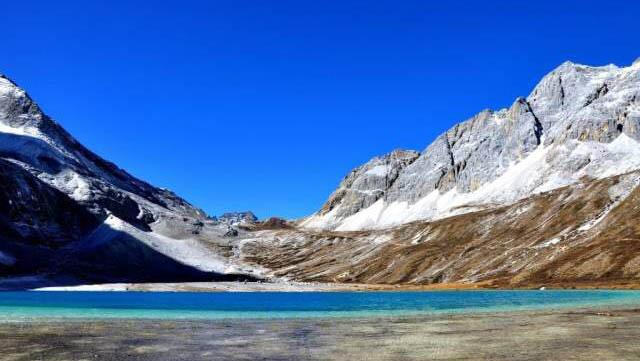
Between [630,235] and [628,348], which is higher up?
[630,235]

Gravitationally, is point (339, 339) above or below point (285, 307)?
above

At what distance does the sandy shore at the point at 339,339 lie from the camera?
30877mm

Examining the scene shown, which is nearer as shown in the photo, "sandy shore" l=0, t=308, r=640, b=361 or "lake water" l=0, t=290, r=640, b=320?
"sandy shore" l=0, t=308, r=640, b=361

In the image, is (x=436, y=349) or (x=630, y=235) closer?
(x=436, y=349)

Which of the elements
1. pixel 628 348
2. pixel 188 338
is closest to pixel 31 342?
pixel 188 338

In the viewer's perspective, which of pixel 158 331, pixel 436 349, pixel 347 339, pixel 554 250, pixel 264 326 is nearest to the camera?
pixel 436 349

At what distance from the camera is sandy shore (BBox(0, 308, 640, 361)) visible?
3088cm

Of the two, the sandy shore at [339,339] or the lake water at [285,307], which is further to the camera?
the lake water at [285,307]

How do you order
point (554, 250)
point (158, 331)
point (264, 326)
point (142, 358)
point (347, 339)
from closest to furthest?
1. point (142, 358)
2. point (347, 339)
3. point (158, 331)
4. point (264, 326)
5. point (554, 250)

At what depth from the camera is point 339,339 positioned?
39562 mm

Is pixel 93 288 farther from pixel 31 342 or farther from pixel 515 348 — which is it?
pixel 515 348

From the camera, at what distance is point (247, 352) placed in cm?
3306

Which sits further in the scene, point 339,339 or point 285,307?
point 285,307

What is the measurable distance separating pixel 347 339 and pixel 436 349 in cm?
817
